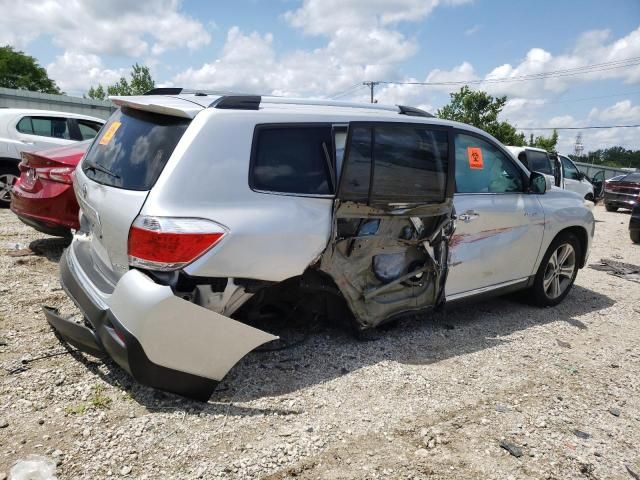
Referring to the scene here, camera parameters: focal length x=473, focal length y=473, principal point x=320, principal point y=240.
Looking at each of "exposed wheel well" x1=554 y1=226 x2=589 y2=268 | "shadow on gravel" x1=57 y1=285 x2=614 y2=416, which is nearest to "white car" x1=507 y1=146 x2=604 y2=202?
"exposed wheel well" x1=554 y1=226 x2=589 y2=268

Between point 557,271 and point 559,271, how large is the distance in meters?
0.05

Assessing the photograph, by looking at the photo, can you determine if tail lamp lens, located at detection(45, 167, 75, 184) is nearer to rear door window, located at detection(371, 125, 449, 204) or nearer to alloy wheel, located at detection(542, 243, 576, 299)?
rear door window, located at detection(371, 125, 449, 204)

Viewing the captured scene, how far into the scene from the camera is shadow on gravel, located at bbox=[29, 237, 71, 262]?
18.4 feet

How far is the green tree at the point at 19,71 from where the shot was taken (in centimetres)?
4722

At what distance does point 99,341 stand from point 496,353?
9.79 feet

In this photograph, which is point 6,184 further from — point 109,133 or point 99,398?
point 99,398

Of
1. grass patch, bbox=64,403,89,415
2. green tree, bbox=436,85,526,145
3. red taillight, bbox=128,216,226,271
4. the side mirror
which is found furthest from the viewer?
green tree, bbox=436,85,526,145

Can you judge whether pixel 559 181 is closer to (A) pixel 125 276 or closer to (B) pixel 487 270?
(B) pixel 487 270

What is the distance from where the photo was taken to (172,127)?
9.34 ft

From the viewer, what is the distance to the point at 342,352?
11.9ft

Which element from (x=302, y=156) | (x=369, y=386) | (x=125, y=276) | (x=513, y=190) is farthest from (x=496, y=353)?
(x=125, y=276)

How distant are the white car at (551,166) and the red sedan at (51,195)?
8564mm

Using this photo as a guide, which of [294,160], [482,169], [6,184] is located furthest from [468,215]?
[6,184]

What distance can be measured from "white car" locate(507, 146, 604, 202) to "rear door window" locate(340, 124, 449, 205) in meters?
7.31
